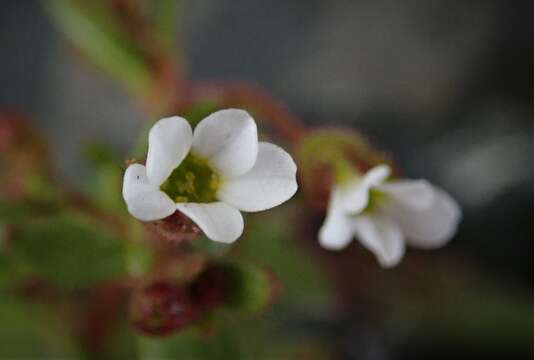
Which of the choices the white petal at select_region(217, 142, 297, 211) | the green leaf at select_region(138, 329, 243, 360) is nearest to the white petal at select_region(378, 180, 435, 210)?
the white petal at select_region(217, 142, 297, 211)

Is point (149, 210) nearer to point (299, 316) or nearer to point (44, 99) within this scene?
point (299, 316)

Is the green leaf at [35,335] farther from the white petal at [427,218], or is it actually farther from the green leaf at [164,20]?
the white petal at [427,218]

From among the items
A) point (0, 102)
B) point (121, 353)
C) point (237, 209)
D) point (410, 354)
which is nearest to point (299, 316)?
point (410, 354)

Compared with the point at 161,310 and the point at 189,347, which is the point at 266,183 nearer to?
the point at 161,310

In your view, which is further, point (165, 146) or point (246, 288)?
point (246, 288)

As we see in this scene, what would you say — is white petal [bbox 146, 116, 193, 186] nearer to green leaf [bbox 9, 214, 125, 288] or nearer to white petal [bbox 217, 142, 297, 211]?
white petal [bbox 217, 142, 297, 211]

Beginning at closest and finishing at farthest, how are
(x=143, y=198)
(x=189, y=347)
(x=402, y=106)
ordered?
1. (x=143, y=198)
2. (x=189, y=347)
3. (x=402, y=106)

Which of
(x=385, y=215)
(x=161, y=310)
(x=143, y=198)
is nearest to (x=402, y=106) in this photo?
(x=385, y=215)
